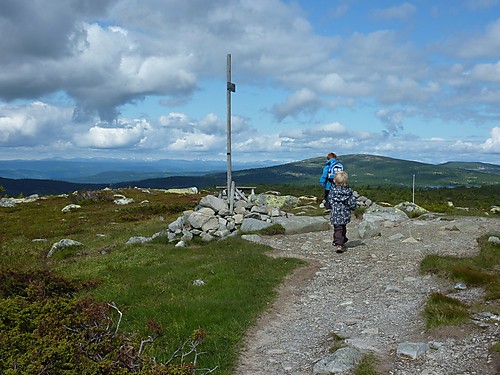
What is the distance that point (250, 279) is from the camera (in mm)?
12859

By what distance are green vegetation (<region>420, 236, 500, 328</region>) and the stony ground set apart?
0.27m

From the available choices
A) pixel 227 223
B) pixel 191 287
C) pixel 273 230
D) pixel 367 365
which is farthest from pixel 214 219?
pixel 367 365

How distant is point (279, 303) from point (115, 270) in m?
7.24

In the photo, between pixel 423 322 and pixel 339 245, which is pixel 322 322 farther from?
pixel 339 245

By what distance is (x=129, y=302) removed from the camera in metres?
11.6

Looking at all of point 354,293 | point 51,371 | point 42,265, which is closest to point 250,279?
point 354,293

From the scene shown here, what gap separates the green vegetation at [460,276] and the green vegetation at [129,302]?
3905 mm

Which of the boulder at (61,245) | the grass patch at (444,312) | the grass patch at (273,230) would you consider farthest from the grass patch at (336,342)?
the boulder at (61,245)

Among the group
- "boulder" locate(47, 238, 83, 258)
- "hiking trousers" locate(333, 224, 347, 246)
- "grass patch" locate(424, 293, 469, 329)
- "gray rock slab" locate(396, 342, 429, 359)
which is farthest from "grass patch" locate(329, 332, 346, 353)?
"boulder" locate(47, 238, 83, 258)

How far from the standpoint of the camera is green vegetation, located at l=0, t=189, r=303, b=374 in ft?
18.7

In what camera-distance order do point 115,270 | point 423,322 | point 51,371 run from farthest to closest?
point 115,270 → point 423,322 → point 51,371

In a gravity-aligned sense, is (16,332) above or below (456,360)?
above

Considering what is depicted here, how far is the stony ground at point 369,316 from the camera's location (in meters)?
7.40

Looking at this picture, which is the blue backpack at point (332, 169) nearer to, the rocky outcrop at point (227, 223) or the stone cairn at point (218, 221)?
the rocky outcrop at point (227, 223)
